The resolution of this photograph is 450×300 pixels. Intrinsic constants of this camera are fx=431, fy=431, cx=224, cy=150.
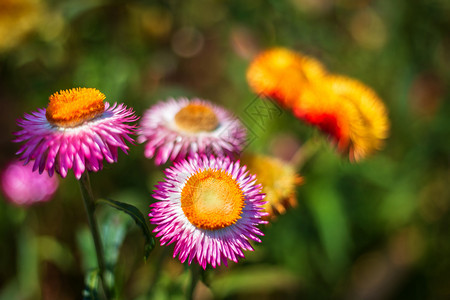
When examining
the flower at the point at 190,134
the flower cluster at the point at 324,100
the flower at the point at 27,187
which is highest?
the flower at the point at 27,187

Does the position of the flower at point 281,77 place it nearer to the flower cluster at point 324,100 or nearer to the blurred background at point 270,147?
the flower cluster at point 324,100

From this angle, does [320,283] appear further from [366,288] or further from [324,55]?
[324,55]

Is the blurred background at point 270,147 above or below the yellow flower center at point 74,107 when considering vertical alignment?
above

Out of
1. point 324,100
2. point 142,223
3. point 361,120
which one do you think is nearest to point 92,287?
point 142,223

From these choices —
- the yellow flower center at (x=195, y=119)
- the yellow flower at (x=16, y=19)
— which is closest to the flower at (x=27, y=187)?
the yellow flower at (x=16, y=19)

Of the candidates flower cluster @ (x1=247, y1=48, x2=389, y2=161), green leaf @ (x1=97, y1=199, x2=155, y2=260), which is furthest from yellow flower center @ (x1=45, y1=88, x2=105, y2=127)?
flower cluster @ (x1=247, y1=48, x2=389, y2=161)

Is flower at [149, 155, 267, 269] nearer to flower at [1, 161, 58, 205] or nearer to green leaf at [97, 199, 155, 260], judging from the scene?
green leaf at [97, 199, 155, 260]
